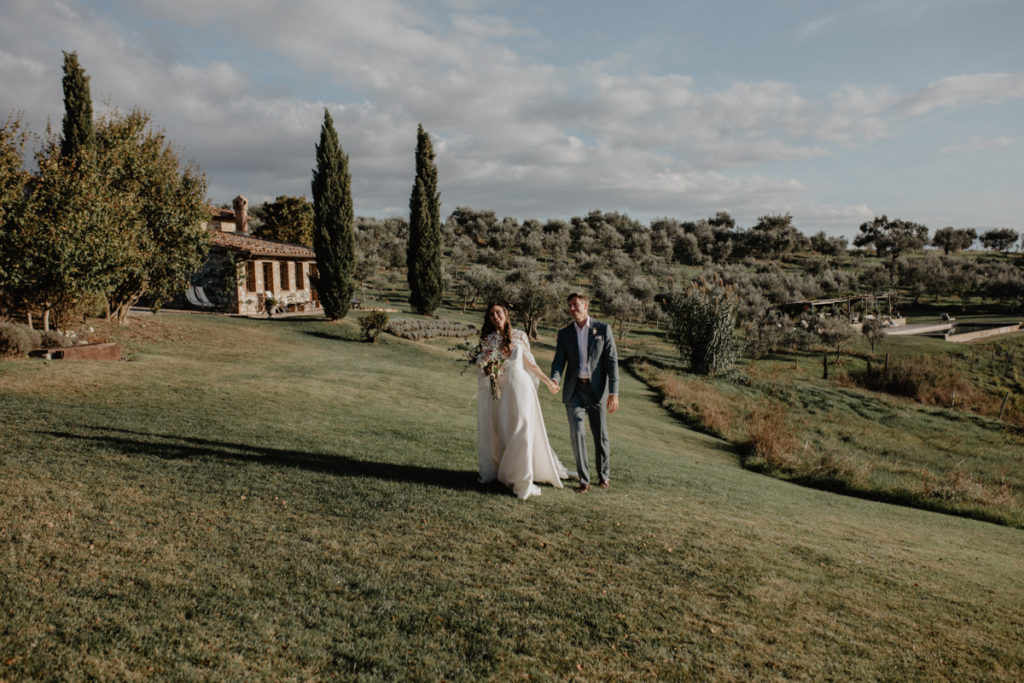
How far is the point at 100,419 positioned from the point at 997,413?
41.8m

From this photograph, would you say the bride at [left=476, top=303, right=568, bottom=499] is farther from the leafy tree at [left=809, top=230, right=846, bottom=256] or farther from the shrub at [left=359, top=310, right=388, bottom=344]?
the leafy tree at [left=809, top=230, right=846, bottom=256]

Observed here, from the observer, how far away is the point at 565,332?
8438 millimetres

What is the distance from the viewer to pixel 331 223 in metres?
33.9

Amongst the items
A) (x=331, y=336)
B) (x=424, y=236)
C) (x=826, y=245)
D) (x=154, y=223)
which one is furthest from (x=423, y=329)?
(x=826, y=245)

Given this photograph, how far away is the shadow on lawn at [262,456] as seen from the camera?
27.5ft

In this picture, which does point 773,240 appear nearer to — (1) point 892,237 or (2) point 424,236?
(1) point 892,237

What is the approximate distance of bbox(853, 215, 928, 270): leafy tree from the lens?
390 feet

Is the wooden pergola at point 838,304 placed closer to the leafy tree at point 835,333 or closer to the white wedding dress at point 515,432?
the leafy tree at point 835,333

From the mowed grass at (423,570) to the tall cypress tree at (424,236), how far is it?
3283 cm

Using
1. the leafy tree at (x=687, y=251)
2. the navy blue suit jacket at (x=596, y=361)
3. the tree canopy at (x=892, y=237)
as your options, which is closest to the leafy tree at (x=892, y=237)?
the tree canopy at (x=892, y=237)

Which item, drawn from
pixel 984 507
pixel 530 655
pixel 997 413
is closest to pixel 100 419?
pixel 530 655

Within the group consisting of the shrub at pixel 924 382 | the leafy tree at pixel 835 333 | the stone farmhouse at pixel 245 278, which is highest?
the stone farmhouse at pixel 245 278

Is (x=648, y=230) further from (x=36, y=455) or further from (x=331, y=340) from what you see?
(x=36, y=455)

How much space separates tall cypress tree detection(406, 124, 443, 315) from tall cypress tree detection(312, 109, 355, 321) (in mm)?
8948
